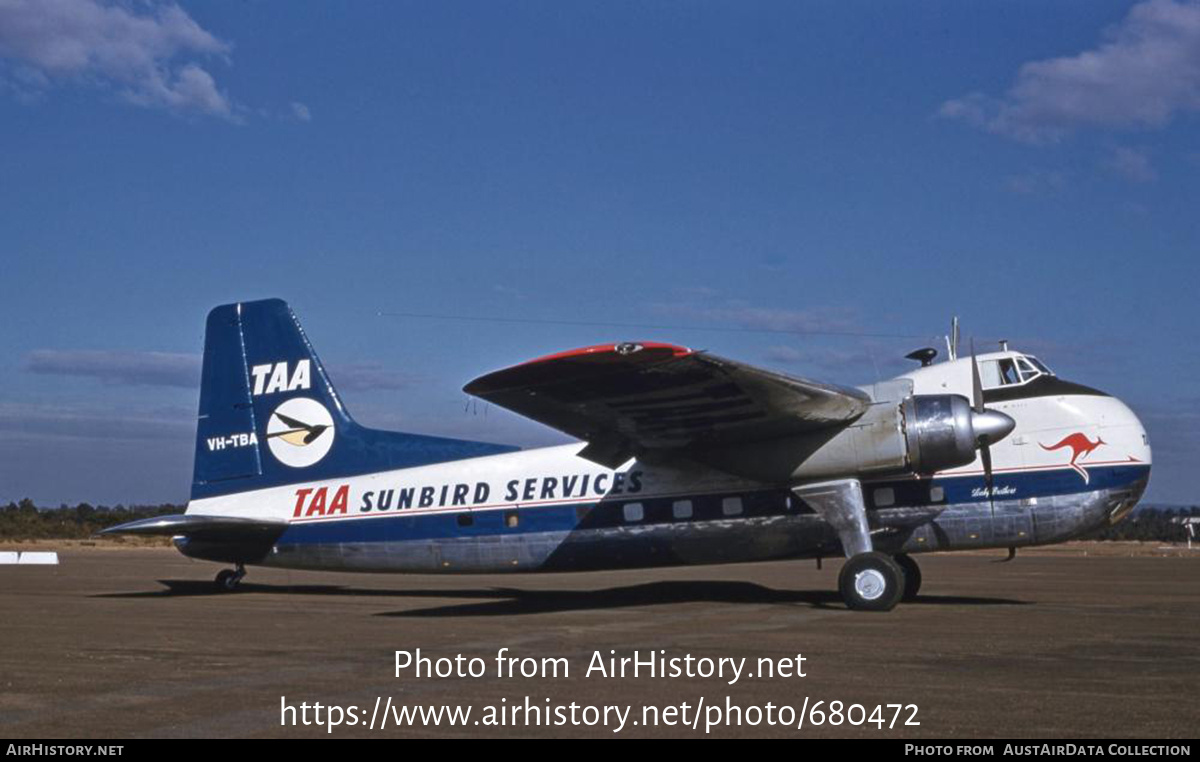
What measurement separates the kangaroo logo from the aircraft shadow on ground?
99.1 inches

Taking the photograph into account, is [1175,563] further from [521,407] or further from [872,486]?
[521,407]

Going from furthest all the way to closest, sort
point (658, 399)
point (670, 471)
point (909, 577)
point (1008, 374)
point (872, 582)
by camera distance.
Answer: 1. point (909, 577)
2. point (670, 471)
3. point (1008, 374)
4. point (872, 582)
5. point (658, 399)

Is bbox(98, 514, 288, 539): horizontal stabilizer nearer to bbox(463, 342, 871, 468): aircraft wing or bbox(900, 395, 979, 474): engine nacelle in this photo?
bbox(463, 342, 871, 468): aircraft wing

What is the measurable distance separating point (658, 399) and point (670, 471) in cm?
274

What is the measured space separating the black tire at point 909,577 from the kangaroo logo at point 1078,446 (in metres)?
3.09

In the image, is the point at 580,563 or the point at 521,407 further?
the point at 580,563

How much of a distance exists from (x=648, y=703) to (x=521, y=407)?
7641 mm

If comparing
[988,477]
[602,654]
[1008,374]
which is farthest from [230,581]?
[1008,374]

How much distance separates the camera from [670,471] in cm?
1861

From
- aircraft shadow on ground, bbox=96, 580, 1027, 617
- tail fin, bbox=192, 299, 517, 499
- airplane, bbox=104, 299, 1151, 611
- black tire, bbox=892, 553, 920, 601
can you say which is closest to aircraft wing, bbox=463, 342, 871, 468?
airplane, bbox=104, 299, 1151, 611

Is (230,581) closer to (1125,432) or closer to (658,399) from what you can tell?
(658,399)

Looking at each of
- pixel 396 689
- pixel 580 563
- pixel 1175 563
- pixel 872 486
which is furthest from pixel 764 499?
pixel 1175 563

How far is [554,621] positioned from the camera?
16.2 metres

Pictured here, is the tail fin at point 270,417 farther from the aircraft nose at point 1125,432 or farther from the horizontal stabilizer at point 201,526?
the aircraft nose at point 1125,432
